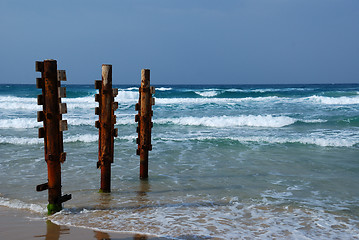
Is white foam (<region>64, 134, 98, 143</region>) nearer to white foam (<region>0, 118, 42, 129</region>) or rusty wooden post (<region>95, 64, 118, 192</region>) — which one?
white foam (<region>0, 118, 42, 129</region>)

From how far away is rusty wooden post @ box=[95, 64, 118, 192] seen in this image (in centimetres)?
627

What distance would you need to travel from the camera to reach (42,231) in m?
4.88

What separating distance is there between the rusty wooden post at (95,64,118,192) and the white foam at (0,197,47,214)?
1.25m

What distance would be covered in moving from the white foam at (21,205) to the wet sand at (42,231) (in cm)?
36

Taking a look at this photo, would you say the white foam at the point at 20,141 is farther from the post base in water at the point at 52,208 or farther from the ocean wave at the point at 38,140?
the post base in water at the point at 52,208

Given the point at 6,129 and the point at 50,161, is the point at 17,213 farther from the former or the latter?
the point at 6,129

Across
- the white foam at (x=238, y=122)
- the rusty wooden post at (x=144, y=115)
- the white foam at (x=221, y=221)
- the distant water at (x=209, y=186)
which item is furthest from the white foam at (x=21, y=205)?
the white foam at (x=238, y=122)

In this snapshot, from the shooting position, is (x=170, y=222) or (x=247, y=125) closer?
(x=170, y=222)

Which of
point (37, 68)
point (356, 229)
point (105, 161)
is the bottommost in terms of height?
point (356, 229)

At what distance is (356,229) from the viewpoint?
16.9ft

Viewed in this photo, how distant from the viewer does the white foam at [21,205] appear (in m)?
5.81

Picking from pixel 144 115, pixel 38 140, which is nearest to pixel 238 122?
pixel 38 140

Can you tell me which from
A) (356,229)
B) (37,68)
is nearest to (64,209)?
(37,68)

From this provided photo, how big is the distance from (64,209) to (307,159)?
7.17 m
